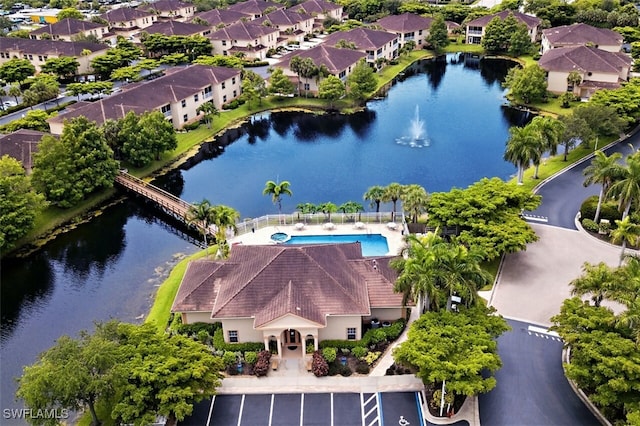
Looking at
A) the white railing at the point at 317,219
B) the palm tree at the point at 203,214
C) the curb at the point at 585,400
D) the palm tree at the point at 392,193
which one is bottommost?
the curb at the point at 585,400

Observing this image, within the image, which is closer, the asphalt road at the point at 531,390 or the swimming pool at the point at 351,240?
the asphalt road at the point at 531,390

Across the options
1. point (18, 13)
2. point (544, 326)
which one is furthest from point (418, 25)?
point (18, 13)

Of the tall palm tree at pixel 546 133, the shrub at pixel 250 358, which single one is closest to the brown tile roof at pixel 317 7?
the tall palm tree at pixel 546 133

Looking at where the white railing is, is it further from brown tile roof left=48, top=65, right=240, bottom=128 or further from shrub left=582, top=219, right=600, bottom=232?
brown tile roof left=48, top=65, right=240, bottom=128

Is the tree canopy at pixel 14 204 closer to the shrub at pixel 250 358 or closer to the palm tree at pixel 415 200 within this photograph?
the shrub at pixel 250 358

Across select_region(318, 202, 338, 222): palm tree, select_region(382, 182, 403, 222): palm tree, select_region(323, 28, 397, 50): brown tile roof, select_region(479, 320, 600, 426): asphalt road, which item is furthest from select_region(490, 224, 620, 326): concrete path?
select_region(323, 28, 397, 50): brown tile roof

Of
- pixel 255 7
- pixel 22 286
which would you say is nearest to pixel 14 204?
pixel 22 286

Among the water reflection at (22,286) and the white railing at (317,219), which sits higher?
the white railing at (317,219)
